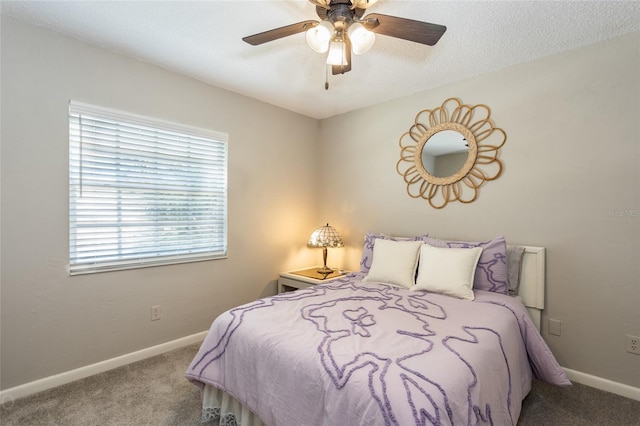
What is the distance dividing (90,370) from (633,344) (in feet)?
12.1

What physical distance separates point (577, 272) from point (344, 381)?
6.60 ft

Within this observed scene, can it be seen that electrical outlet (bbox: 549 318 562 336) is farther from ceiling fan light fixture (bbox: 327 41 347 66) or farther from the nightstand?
ceiling fan light fixture (bbox: 327 41 347 66)

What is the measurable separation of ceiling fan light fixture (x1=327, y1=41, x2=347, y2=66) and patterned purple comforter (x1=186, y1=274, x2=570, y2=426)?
142cm

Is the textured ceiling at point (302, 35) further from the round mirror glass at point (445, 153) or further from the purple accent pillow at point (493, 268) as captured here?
the purple accent pillow at point (493, 268)

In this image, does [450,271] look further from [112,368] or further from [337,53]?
[112,368]

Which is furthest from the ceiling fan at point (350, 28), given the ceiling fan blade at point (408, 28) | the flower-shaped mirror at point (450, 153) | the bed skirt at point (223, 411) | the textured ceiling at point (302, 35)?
the bed skirt at point (223, 411)

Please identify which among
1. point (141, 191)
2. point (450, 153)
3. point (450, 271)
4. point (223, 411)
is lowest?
point (223, 411)

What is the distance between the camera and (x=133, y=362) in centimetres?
240

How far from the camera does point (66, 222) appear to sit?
2.11 m

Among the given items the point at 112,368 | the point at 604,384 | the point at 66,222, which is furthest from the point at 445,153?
the point at 112,368

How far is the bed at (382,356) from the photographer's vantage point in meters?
1.14

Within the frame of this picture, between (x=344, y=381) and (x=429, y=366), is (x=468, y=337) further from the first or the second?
(x=344, y=381)

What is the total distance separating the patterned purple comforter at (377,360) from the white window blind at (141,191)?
115 centimetres

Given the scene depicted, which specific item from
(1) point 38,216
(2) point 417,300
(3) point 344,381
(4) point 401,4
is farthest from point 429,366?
(1) point 38,216
